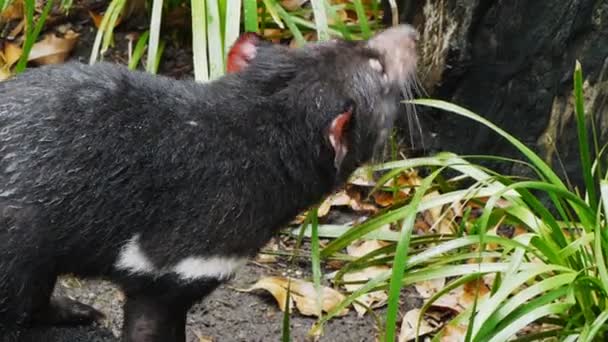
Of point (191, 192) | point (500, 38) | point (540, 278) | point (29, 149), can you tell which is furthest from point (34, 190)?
point (500, 38)

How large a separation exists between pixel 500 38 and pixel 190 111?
1508 mm

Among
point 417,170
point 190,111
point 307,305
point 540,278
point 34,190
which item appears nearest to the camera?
point 34,190

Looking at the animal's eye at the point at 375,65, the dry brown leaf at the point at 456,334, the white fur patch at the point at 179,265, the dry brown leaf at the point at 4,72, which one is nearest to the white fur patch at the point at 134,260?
the white fur patch at the point at 179,265

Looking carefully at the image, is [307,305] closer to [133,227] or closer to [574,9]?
[133,227]

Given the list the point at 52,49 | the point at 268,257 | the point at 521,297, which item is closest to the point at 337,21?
the point at 268,257

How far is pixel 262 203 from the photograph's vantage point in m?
3.16

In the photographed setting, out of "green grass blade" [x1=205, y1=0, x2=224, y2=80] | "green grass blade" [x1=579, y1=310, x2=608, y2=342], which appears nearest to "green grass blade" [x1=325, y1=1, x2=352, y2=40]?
"green grass blade" [x1=205, y1=0, x2=224, y2=80]

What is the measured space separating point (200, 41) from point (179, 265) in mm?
1147

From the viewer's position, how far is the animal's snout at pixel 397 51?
339 cm

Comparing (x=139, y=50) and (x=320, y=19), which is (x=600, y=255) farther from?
(x=139, y=50)

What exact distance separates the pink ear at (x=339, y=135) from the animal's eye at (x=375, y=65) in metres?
0.24

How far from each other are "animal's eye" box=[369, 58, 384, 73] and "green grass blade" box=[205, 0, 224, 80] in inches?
27.8

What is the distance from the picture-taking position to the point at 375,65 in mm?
3326

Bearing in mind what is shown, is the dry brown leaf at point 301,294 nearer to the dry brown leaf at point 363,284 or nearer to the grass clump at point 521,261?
the dry brown leaf at point 363,284
